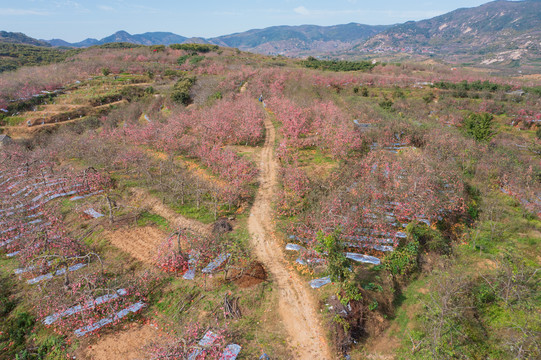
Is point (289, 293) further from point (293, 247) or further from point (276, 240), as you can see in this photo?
point (276, 240)

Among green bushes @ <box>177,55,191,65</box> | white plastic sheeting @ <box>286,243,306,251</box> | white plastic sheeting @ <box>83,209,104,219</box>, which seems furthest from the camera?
green bushes @ <box>177,55,191,65</box>

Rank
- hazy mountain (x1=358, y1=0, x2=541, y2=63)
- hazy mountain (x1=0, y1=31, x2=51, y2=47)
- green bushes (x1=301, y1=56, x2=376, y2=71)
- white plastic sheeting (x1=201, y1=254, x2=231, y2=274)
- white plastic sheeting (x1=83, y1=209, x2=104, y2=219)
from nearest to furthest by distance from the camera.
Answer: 1. white plastic sheeting (x1=201, y1=254, x2=231, y2=274)
2. white plastic sheeting (x1=83, y1=209, x2=104, y2=219)
3. green bushes (x1=301, y1=56, x2=376, y2=71)
4. hazy mountain (x1=358, y1=0, x2=541, y2=63)
5. hazy mountain (x1=0, y1=31, x2=51, y2=47)

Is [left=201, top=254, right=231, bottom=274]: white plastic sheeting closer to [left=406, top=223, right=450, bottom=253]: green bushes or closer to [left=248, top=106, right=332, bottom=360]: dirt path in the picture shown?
[left=248, top=106, right=332, bottom=360]: dirt path

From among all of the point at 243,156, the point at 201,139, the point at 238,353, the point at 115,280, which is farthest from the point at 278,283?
the point at 201,139

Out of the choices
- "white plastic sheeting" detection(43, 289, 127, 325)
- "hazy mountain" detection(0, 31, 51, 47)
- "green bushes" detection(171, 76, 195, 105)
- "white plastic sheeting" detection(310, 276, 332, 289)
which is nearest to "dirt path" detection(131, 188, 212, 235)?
"white plastic sheeting" detection(43, 289, 127, 325)

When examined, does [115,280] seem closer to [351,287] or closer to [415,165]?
[351,287]

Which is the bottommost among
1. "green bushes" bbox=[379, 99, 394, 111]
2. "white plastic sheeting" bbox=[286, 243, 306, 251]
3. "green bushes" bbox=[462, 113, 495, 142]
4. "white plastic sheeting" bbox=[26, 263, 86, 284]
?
"white plastic sheeting" bbox=[26, 263, 86, 284]
